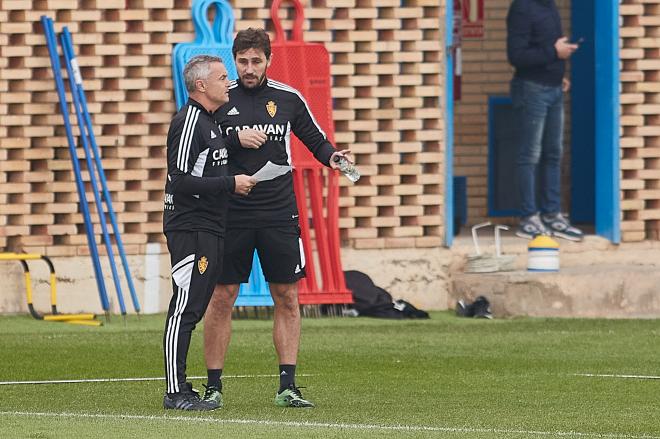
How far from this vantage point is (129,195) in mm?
16031

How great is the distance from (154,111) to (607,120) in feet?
13.7

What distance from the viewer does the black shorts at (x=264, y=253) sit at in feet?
32.1

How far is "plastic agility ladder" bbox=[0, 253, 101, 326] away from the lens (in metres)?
14.8

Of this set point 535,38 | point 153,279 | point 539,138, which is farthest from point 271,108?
point 539,138

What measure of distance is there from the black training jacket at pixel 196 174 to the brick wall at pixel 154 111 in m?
6.51

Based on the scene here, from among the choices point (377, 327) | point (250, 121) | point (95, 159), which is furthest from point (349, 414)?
point (95, 159)

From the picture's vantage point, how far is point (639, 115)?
667 inches

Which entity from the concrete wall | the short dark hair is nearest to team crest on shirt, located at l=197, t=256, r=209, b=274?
the short dark hair

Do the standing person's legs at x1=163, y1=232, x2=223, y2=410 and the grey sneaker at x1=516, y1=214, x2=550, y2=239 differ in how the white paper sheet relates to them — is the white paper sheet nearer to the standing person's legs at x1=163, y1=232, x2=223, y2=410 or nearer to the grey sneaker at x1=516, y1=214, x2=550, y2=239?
the standing person's legs at x1=163, y1=232, x2=223, y2=410

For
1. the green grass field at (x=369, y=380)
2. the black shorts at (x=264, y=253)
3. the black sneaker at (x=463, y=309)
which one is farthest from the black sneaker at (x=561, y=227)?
the black shorts at (x=264, y=253)

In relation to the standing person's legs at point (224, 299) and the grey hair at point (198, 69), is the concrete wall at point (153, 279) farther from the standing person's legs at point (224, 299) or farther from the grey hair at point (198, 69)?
the grey hair at point (198, 69)

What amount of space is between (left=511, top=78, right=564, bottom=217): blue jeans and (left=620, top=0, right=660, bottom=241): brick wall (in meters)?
0.60

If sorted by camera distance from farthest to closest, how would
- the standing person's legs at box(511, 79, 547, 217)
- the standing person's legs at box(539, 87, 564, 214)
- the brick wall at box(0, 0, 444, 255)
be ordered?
1. the standing person's legs at box(539, 87, 564, 214)
2. the standing person's legs at box(511, 79, 547, 217)
3. the brick wall at box(0, 0, 444, 255)

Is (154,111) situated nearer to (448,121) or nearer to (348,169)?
(448,121)
